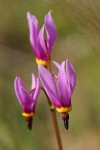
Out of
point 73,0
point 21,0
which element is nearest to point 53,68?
point 21,0

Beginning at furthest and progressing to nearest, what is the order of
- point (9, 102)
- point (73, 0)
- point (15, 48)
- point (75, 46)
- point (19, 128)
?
1. point (15, 48)
2. point (75, 46)
3. point (9, 102)
4. point (19, 128)
5. point (73, 0)

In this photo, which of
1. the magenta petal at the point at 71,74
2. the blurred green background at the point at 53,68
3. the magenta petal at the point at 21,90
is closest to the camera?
the magenta petal at the point at 71,74

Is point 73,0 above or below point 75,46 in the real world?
above

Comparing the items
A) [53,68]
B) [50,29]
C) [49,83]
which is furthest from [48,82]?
[53,68]

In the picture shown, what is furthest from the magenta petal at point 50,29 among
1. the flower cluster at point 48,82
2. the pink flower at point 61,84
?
the pink flower at point 61,84

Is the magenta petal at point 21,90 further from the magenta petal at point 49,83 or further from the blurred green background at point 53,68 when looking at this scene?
the blurred green background at point 53,68

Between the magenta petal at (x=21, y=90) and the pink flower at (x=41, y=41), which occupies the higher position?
the pink flower at (x=41, y=41)

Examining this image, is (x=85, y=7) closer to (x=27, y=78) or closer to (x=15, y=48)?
(x=27, y=78)
